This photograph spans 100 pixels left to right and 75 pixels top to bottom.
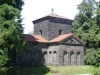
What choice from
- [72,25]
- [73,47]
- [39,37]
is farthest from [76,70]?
[72,25]

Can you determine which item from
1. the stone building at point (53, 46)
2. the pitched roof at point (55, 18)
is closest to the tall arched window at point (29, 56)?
the stone building at point (53, 46)

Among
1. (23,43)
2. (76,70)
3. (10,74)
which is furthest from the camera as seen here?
(76,70)

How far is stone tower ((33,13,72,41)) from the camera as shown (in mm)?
40656

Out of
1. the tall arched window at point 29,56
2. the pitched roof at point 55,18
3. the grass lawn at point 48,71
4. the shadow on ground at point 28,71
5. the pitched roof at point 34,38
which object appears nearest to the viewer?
the shadow on ground at point 28,71

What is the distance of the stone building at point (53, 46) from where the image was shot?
119ft

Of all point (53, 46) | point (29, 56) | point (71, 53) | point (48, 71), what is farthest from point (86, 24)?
point (48, 71)

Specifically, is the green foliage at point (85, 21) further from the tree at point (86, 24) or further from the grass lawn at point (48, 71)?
Answer: the grass lawn at point (48, 71)

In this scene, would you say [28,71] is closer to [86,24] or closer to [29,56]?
[29,56]

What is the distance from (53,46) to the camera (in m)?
37.7

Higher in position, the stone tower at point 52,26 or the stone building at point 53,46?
the stone tower at point 52,26

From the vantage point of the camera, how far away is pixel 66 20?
42.1 metres

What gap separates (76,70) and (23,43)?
9944 millimetres

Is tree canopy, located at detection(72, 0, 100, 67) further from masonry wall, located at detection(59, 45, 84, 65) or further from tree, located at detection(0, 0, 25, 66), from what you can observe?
tree, located at detection(0, 0, 25, 66)

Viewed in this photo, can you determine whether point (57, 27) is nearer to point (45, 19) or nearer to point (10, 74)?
point (45, 19)
